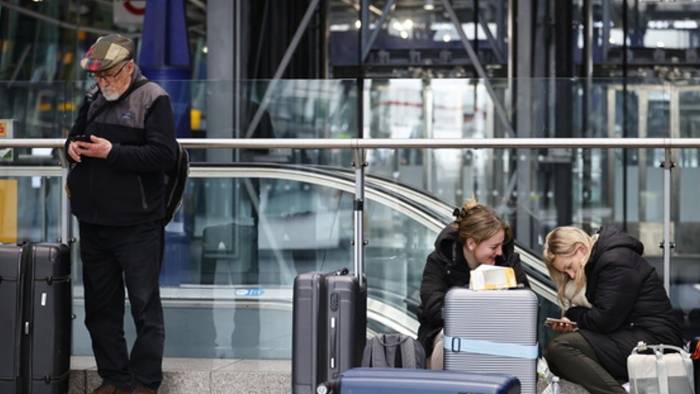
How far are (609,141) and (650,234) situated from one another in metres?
2.10

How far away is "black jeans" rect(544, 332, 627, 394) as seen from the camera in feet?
24.5

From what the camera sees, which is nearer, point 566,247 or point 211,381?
point 566,247

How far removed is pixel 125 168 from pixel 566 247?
2153mm

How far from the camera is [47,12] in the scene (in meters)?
22.0

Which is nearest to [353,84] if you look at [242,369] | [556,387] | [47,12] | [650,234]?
[650,234]

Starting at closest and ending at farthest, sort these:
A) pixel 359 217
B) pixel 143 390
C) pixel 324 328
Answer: pixel 324 328 < pixel 143 390 < pixel 359 217

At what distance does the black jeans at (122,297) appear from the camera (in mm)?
7688

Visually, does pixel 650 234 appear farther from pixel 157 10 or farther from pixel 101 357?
pixel 157 10

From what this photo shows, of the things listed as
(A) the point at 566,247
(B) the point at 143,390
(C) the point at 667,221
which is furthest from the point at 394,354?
(C) the point at 667,221

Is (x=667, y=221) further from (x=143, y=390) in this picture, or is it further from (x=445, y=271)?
(x=143, y=390)

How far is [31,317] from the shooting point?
314 inches

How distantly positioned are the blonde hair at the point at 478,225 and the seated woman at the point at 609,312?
0.31m

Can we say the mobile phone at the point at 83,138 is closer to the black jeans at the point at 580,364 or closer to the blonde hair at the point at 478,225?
the blonde hair at the point at 478,225

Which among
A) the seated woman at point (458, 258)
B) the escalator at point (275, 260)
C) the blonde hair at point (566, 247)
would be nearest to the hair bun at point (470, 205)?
the seated woman at point (458, 258)
